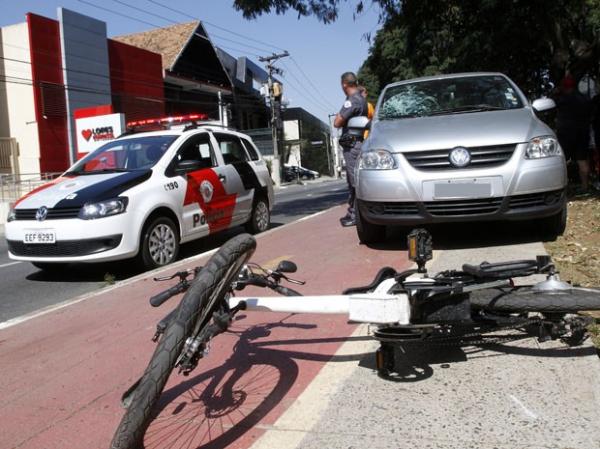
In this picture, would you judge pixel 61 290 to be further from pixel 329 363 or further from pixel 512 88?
pixel 512 88

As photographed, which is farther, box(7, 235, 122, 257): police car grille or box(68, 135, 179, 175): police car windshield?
box(68, 135, 179, 175): police car windshield

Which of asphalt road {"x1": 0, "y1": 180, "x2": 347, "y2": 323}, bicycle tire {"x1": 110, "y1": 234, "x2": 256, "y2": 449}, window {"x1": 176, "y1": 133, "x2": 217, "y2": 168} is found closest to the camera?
bicycle tire {"x1": 110, "y1": 234, "x2": 256, "y2": 449}

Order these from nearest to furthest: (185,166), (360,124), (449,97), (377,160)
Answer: (377,160)
(449,97)
(360,124)
(185,166)

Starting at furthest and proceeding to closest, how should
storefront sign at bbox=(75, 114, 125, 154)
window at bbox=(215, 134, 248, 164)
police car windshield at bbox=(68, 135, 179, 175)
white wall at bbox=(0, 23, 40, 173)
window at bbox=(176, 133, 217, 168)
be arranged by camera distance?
white wall at bbox=(0, 23, 40, 173)
storefront sign at bbox=(75, 114, 125, 154)
window at bbox=(215, 134, 248, 164)
window at bbox=(176, 133, 217, 168)
police car windshield at bbox=(68, 135, 179, 175)

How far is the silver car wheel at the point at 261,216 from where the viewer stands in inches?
361

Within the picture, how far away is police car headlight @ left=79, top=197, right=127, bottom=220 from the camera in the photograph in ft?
20.5

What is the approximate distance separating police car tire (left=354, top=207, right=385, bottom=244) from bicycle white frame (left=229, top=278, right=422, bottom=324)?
3.12m

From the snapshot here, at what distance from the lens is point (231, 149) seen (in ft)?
28.2

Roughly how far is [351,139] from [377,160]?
2199 millimetres

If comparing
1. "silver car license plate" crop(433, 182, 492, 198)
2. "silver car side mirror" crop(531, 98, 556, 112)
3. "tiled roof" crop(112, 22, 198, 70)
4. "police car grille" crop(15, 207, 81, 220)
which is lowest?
"police car grille" crop(15, 207, 81, 220)

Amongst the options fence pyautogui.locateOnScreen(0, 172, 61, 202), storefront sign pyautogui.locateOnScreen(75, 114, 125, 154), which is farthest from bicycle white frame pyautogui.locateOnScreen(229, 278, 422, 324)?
storefront sign pyautogui.locateOnScreen(75, 114, 125, 154)

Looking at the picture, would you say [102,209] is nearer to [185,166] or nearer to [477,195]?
[185,166]

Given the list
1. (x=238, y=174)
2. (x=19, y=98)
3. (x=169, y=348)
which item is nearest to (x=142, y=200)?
(x=238, y=174)

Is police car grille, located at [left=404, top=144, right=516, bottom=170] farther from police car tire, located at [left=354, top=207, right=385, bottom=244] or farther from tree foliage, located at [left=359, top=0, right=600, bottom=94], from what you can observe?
tree foliage, located at [left=359, top=0, right=600, bottom=94]
